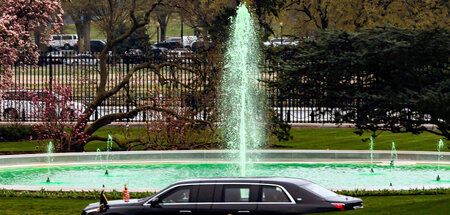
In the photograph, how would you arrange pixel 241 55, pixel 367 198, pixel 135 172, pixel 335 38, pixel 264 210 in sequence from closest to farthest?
pixel 264 210
pixel 367 198
pixel 335 38
pixel 135 172
pixel 241 55

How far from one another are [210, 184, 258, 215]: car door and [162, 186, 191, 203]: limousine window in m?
0.47

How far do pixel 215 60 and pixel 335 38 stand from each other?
9.11 m

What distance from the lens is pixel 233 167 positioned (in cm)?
2409

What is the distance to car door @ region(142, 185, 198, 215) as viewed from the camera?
13867mm

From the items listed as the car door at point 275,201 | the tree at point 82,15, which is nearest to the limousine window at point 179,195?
the car door at point 275,201

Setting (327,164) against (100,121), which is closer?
(327,164)

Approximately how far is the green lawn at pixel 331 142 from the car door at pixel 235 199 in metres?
14.5

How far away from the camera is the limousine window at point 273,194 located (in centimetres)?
1364

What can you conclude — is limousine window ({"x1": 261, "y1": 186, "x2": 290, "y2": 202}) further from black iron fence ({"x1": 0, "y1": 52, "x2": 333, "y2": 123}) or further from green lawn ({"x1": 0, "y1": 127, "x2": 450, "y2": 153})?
green lawn ({"x1": 0, "y1": 127, "x2": 450, "y2": 153})

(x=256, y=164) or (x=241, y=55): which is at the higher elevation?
(x=241, y=55)

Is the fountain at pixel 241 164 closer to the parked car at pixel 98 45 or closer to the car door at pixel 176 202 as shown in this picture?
the car door at pixel 176 202

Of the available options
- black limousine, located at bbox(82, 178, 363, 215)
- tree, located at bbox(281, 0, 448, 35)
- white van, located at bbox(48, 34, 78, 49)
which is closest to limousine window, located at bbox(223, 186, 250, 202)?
black limousine, located at bbox(82, 178, 363, 215)

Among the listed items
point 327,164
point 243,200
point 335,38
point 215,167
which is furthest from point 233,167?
point 243,200

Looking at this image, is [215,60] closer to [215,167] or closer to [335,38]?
[215,167]
